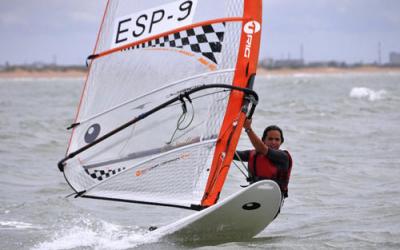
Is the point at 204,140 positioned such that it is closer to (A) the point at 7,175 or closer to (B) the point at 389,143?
(A) the point at 7,175

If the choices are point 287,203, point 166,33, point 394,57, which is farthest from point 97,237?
point 394,57

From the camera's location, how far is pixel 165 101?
562 centimetres

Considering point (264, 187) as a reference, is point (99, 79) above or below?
above

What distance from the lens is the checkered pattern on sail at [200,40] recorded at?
5508mm

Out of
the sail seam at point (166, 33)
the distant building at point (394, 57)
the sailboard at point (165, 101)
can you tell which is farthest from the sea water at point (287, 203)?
the distant building at point (394, 57)

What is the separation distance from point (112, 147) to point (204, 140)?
686 millimetres

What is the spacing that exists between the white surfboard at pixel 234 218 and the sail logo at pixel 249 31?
935mm

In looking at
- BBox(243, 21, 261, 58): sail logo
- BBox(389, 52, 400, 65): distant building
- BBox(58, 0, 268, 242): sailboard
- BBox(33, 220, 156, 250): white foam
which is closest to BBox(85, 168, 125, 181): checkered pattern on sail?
BBox(58, 0, 268, 242): sailboard

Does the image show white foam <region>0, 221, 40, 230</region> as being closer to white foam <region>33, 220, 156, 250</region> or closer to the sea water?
the sea water

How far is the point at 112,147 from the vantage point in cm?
573

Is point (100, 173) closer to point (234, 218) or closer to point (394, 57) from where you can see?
point (234, 218)

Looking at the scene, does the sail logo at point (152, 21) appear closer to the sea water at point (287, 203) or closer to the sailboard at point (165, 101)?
the sailboard at point (165, 101)

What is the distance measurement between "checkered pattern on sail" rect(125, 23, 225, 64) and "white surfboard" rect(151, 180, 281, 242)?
0.99m

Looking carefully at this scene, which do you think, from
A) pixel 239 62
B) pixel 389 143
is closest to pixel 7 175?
pixel 239 62
